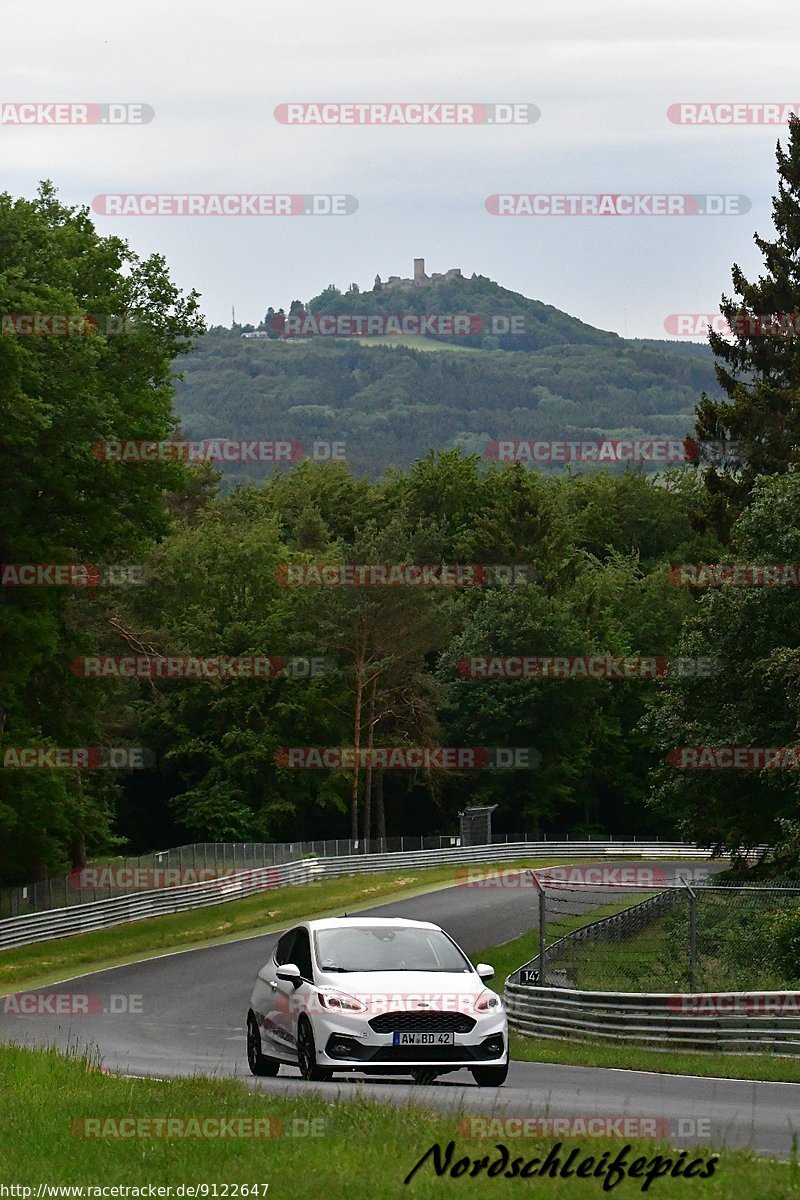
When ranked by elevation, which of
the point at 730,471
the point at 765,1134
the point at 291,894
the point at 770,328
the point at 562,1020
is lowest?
the point at 291,894

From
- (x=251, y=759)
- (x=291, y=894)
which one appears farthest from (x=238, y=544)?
(x=291, y=894)

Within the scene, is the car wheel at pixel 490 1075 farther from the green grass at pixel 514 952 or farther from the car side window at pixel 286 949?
the green grass at pixel 514 952

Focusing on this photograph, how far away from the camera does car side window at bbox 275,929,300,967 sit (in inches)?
675

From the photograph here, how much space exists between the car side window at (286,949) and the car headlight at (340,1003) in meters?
1.57

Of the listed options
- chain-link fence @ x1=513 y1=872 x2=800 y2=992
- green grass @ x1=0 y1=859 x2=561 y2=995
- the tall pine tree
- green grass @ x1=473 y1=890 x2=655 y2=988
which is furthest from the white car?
the tall pine tree

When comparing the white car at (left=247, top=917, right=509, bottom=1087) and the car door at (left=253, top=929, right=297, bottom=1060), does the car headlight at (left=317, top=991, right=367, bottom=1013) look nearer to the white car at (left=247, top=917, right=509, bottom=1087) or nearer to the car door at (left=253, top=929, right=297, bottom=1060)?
the white car at (left=247, top=917, right=509, bottom=1087)

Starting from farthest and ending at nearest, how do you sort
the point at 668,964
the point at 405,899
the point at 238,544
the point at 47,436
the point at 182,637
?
the point at 238,544, the point at 182,637, the point at 405,899, the point at 47,436, the point at 668,964

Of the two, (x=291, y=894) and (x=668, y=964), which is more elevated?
(x=668, y=964)

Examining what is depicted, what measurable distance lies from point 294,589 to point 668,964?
66.7 m

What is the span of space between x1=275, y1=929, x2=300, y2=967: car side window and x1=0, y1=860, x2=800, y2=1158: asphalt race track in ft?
3.75

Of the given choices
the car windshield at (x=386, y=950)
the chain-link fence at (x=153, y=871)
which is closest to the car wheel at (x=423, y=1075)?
the car windshield at (x=386, y=950)

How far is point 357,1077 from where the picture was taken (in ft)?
51.9

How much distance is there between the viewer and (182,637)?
8556cm

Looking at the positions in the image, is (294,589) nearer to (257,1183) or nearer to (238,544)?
(238,544)
